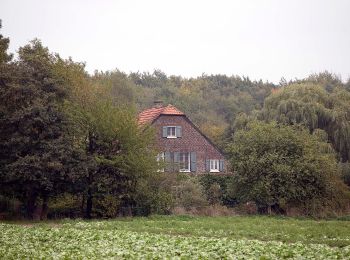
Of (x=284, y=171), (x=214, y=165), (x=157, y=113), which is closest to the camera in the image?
(x=284, y=171)

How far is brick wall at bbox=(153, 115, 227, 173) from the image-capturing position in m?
57.6

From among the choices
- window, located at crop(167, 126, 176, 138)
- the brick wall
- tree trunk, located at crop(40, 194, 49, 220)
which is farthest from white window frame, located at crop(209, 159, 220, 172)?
tree trunk, located at crop(40, 194, 49, 220)

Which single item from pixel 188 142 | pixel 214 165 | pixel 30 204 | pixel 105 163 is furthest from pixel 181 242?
pixel 214 165

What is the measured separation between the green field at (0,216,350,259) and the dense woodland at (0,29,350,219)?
7238 millimetres

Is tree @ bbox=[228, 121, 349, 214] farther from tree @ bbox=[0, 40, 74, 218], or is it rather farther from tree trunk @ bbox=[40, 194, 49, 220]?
tree trunk @ bbox=[40, 194, 49, 220]

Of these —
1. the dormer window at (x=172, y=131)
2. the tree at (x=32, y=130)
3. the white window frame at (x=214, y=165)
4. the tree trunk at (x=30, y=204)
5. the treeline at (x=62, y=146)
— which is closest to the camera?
the tree at (x=32, y=130)

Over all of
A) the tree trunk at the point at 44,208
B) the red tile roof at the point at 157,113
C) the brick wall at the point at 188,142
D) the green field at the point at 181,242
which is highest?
the red tile roof at the point at 157,113

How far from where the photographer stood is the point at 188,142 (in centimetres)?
5884

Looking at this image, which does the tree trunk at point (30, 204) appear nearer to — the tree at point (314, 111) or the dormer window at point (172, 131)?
the dormer window at point (172, 131)

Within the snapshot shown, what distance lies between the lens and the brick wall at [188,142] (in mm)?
57584

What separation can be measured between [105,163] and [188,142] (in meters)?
19.4

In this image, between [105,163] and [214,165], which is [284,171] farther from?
[214,165]

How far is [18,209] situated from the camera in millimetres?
42594

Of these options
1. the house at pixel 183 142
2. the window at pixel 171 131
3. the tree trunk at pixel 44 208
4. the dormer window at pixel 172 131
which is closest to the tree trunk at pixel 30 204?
the tree trunk at pixel 44 208
